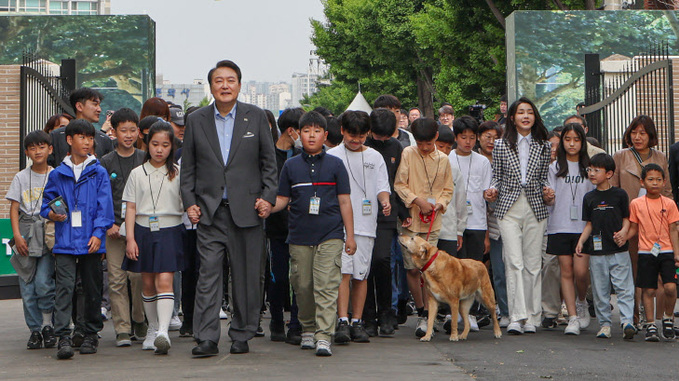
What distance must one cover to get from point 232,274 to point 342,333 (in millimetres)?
1136

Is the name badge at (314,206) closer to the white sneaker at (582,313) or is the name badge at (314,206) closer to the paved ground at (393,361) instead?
the paved ground at (393,361)

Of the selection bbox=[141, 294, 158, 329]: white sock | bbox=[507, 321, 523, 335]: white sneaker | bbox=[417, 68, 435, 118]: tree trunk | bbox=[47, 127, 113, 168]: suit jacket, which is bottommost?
bbox=[507, 321, 523, 335]: white sneaker

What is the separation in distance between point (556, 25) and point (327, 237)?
15.5 metres

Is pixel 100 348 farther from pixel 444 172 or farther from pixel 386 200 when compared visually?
pixel 444 172

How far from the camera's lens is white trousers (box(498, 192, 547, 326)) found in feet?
32.1

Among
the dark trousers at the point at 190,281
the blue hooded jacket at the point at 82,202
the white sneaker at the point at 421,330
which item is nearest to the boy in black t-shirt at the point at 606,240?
the white sneaker at the point at 421,330

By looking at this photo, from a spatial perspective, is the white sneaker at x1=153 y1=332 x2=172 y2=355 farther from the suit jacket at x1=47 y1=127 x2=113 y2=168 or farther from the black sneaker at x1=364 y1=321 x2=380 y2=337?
the suit jacket at x1=47 y1=127 x2=113 y2=168

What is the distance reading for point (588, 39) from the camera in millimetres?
22891

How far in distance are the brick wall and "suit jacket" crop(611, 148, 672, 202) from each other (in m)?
8.44

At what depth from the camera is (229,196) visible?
8125 millimetres

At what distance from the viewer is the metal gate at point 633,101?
13.1 m

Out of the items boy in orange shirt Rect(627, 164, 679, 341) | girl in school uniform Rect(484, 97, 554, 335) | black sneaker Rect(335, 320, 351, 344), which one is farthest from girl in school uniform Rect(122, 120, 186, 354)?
boy in orange shirt Rect(627, 164, 679, 341)

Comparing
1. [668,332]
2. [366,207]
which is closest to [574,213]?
[668,332]

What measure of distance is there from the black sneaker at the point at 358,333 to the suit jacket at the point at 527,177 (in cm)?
181
